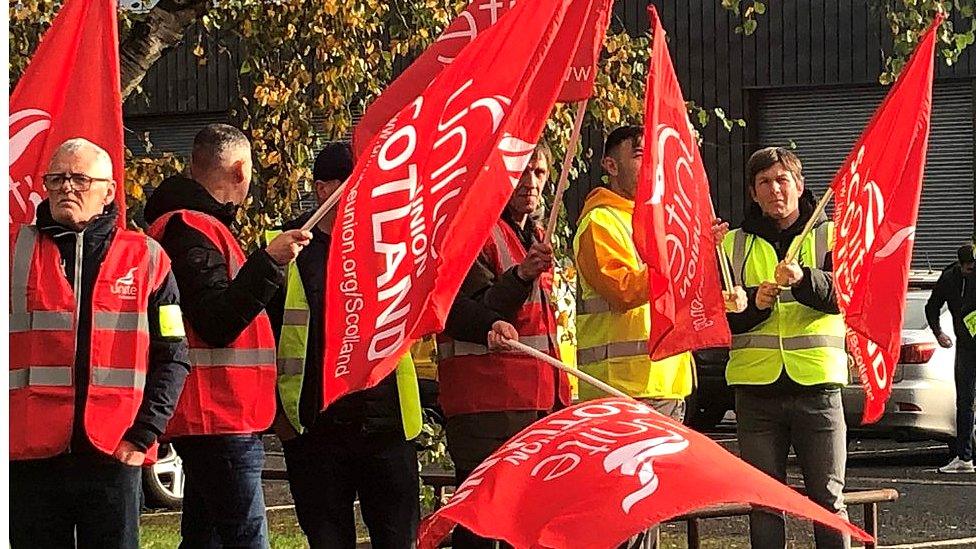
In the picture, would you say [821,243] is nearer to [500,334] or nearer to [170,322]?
[500,334]

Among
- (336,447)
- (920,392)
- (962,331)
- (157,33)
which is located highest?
(157,33)

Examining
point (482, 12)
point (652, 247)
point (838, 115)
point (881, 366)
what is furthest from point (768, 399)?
point (838, 115)

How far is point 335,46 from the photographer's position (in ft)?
33.2

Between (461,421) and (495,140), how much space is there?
4.13 feet

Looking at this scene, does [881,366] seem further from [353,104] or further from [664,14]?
[664,14]

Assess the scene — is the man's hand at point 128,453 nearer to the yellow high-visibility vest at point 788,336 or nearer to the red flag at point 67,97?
the red flag at point 67,97

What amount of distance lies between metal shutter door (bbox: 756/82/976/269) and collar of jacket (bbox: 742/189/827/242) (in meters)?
15.8

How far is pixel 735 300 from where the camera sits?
7.93 m

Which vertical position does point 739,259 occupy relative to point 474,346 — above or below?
above

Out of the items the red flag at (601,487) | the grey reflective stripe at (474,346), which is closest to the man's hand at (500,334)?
the grey reflective stripe at (474,346)

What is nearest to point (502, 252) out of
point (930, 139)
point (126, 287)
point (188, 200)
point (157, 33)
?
point (188, 200)

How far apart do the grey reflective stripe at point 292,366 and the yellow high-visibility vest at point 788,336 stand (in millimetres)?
1883

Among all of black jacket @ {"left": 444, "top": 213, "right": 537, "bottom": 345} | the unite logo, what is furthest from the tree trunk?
black jacket @ {"left": 444, "top": 213, "right": 537, "bottom": 345}

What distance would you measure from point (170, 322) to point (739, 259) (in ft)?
8.75
